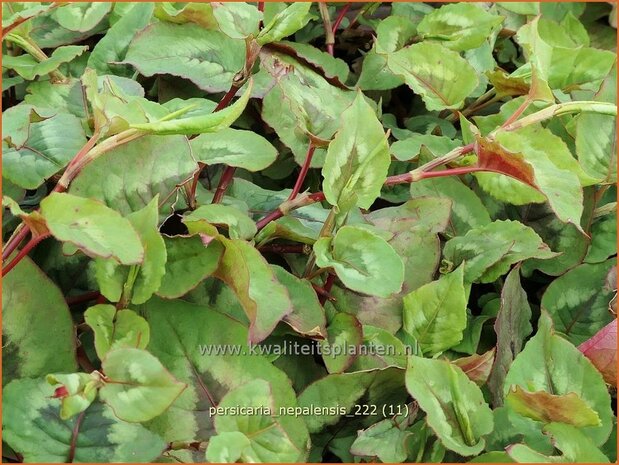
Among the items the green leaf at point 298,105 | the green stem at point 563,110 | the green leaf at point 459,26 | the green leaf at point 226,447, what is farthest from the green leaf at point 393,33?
the green leaf at point 226,447

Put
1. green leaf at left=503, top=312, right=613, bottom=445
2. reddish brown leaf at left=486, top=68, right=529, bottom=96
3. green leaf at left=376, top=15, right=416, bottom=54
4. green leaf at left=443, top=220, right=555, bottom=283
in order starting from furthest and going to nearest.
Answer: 1. green leaf at left=376, top=15, right=416, bottom=54
2. reddish brown leaf at left=486, top=68, right=529, bottom=96
3. green leaf at left=443, top=220, right=555, bottom=283
4. green leaf at left=503, top=312, right=613, bottom=445

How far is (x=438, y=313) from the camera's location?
0.72 m

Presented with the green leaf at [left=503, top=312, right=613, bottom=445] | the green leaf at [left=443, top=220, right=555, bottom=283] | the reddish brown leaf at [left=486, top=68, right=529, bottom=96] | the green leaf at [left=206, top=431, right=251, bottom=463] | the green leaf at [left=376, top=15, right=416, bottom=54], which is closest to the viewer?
the green leaf at [left=206, top=431, right=251, bottom=463]

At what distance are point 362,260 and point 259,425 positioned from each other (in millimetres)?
168

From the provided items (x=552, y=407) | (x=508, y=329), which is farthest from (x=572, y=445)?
(x=508, y=329)

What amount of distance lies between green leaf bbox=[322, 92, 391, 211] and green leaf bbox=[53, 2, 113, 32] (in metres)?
0.40

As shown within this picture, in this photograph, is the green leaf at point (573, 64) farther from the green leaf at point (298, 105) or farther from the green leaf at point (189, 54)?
the green leaf at point (189, 54)

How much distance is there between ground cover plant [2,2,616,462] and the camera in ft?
2.00

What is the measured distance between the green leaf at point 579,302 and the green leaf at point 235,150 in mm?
338

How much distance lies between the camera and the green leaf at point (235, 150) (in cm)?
76

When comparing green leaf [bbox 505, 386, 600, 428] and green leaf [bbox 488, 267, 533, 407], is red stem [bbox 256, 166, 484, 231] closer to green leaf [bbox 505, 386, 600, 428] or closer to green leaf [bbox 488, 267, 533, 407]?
green leaf [bbox 488, 267, 533, 407]

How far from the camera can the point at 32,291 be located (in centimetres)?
64

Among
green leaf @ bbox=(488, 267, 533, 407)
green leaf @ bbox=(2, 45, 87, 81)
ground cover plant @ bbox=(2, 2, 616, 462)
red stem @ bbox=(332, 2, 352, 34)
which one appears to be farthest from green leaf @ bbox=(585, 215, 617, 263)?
green leaf @ bbox=(2, 45, 87, 81)

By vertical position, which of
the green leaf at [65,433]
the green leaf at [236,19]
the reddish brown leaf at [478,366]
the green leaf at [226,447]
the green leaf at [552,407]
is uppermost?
the green leaf at [236,19]
